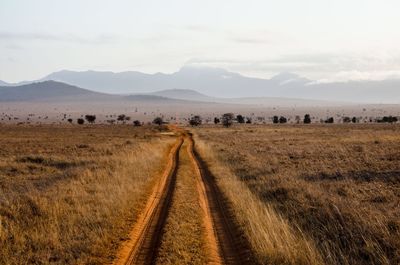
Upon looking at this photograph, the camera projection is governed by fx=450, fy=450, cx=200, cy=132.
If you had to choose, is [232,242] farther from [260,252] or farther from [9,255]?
[9,255]

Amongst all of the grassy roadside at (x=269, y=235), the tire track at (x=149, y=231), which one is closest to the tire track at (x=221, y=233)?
the grassy roadside at (x=269, y=235)

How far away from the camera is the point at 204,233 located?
11922mm

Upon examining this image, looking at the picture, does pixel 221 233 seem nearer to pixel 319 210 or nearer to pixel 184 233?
pixel 184 233

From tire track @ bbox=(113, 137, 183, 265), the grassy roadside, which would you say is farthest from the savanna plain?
tire track @ bbox=(113, 137, 183, 265)

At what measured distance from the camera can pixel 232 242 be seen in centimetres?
1141

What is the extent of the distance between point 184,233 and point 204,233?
1.81ft

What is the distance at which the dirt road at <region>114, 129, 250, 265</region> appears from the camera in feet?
33.3

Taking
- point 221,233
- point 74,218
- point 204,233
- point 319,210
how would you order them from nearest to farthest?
1. point 204,233
2. point 221,233
3. point 74,218
4. point 319,210

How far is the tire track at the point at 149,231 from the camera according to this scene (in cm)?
1010

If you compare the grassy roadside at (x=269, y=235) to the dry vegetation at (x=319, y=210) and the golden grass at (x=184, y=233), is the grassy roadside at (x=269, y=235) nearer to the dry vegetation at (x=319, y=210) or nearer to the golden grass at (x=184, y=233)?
the dry vegetation at (x=319, y=210)

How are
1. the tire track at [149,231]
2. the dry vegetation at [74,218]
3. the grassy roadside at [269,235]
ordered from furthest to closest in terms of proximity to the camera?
the dry vegetation at [74,218] < the tire track at [149,231] < the grassy roadside at [269,235]

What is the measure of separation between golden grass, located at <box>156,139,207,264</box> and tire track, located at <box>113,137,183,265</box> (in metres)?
0.22

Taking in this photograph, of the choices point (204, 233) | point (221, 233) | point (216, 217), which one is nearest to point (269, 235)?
point (221, 233)

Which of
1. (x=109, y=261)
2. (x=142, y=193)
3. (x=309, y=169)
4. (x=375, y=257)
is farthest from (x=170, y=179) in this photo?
(x=375, y=257)
